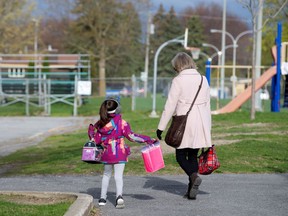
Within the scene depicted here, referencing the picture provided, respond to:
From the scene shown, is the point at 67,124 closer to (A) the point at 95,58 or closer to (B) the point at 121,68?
(A) the point at 95,58

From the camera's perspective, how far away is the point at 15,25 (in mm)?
44219

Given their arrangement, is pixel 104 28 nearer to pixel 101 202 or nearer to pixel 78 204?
pixel 101 202

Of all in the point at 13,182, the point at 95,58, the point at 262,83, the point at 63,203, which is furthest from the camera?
the point at 95,58

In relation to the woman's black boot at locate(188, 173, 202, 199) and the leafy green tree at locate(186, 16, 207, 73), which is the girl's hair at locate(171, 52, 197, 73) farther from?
the leafy green tree at locate(186, 16, 207, 73)

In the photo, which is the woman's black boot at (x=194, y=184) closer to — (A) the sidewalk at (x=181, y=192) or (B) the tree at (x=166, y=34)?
(A) the sidewalk at (x=181, y=192)

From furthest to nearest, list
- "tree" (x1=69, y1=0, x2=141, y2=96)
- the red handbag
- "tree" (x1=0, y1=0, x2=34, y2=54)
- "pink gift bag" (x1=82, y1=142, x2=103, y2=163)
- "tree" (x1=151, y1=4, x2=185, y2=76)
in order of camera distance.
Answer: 1. "tree" (x1=151, y1=4, x2=185, y2=76)
2. "tree" (x1=69, y1=0, x2=141, y2=96)
3. "tree" (x1=0, y1=0, x2=34, y2=54)
4. the red handbag
5. "pink gift bag" (x1=82, y1=142, x2=103, y2=163)

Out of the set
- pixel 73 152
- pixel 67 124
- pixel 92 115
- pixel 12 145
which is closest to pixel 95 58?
pixel 92 115

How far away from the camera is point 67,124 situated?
28.2m

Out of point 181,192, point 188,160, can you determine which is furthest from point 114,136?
point 181,192

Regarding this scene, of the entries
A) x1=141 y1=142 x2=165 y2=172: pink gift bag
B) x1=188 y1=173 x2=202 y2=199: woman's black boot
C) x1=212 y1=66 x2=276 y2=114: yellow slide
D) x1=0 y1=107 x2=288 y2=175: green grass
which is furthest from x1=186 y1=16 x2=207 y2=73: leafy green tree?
x1=141 y1=142 x2=165 y2=172: pink gift bag

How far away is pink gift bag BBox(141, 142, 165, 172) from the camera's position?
26.4 ft

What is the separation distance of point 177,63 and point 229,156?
4579 millimetres

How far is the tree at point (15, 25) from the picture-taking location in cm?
4107

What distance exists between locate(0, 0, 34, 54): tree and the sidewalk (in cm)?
3138
